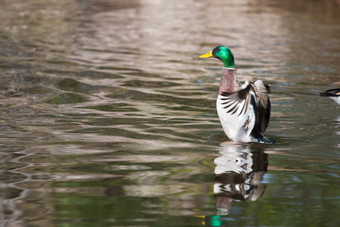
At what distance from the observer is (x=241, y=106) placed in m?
8.96

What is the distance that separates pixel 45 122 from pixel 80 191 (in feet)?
11.5

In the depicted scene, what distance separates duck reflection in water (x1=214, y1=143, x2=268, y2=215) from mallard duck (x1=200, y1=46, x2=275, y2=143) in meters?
0.26

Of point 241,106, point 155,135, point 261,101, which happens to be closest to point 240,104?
point 241,106

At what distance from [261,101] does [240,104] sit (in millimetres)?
278

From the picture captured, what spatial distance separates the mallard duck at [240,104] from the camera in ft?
29.3

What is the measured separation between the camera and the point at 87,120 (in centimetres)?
1062

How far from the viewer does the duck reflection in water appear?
690 centimetres

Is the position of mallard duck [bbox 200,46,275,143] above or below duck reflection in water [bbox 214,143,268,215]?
above

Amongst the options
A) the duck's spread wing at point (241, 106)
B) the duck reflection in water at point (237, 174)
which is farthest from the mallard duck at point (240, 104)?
the duck reflection in water at point (237, 174)

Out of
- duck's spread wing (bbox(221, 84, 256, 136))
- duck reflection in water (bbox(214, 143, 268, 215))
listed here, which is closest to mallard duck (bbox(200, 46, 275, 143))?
duck's spread wing (bbox(221, 84, 256, 136))

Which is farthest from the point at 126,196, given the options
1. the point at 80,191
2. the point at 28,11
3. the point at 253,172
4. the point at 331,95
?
the point at 28,11

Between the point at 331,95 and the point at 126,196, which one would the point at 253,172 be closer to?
the point at 126,196

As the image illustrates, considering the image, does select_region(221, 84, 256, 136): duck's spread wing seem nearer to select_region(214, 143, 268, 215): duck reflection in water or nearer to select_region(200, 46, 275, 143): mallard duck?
select_region(200, 46, 275, 143): mallard duck

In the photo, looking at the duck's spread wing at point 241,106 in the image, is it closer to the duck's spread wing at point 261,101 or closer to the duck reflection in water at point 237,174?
the duck's spread wing at point 261,101
